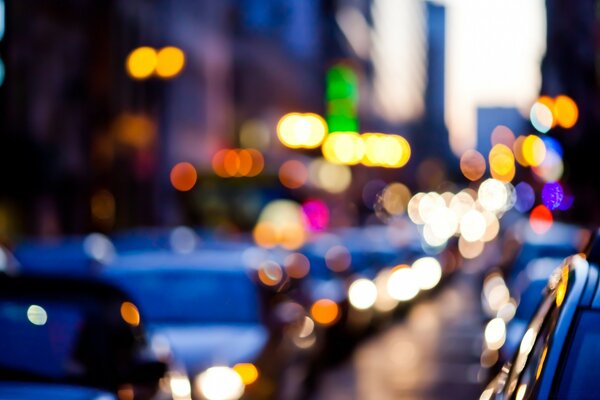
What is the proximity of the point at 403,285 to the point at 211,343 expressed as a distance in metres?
17.8

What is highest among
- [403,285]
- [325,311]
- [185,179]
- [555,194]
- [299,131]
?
[299,131]

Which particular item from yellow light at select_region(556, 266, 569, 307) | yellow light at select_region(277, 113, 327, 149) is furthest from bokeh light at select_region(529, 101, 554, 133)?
yellow light at select_region(277, 113, 327, 149)

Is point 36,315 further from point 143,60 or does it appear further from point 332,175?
point 332,175

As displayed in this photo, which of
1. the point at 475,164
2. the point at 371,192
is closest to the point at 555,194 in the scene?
the point at 371,192

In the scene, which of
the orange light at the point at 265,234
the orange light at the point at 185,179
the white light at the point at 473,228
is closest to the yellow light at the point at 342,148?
the white light at the point at 473,228

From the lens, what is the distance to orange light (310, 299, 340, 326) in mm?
18587

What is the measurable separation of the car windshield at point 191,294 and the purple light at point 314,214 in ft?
105

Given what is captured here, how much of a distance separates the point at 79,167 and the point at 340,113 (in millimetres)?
63978

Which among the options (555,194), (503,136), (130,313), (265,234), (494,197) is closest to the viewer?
(130,313)

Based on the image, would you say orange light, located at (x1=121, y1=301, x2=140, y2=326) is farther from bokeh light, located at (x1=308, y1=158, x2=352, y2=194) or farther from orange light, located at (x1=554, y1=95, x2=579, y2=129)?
bokeh light, located at (x1=308, y1=158, x2=352, y2=194)

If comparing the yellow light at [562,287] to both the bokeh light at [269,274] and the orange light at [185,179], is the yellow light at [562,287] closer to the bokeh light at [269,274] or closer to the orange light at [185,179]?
the bokeh light at [269,274]

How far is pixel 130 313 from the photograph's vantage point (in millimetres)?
7660

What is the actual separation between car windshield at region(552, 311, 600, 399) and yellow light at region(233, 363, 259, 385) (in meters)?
6.10

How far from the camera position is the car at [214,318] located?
1062cm
